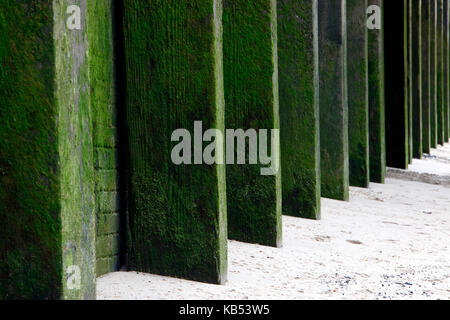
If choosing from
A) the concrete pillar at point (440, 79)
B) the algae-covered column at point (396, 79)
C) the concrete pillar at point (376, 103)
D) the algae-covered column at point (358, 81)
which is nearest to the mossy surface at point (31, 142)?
the algae-covered column at point (358, 81)

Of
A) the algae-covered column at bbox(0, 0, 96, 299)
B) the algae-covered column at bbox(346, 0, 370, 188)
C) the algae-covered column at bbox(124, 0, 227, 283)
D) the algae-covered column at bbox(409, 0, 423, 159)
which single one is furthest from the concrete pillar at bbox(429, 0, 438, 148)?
the algae-covered column at bbox(0, 0, 96, 299)

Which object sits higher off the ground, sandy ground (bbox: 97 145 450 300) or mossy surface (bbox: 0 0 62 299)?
mossy surface (bbox: 0 0 62 299)

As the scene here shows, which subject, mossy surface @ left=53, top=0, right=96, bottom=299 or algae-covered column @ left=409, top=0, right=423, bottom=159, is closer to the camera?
mossy surface @ left=53, top=0, right=96, bottom=299

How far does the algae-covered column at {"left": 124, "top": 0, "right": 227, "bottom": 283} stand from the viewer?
9.29 feet

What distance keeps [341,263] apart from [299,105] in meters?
1.40

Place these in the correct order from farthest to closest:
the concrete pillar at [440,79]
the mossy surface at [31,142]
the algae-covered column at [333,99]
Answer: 1. the concrete pillar at [440,79]
2. the algae-covered column at [333,99]
3. the mossy surface at [31,142]

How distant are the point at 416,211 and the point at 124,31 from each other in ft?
10.7

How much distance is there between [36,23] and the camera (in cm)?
205

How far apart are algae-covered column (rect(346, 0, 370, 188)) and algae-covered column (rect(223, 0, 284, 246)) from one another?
2719 millimetres

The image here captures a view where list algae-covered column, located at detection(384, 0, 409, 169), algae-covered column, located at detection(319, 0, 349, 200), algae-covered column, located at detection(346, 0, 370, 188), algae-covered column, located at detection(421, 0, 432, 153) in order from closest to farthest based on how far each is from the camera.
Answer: algae-covered column, located at detection(319, 0, 349, 200) < algae-covered column, located at detection(346, 0, 370, 188) < algae-covered column, located at detection(384, 0, 409, 169) < algae-covered column, located at detection(421, 0, 432, 153)

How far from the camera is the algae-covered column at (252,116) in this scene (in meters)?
3.66

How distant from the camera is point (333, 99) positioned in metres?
5.45

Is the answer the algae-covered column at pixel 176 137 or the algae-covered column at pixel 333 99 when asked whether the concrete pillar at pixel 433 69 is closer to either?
the algae-covered column at pixel 333 99

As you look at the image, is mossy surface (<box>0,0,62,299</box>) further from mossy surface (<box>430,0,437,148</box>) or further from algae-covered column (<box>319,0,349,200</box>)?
mossy surface (<box>430,0,437,148</box>)
